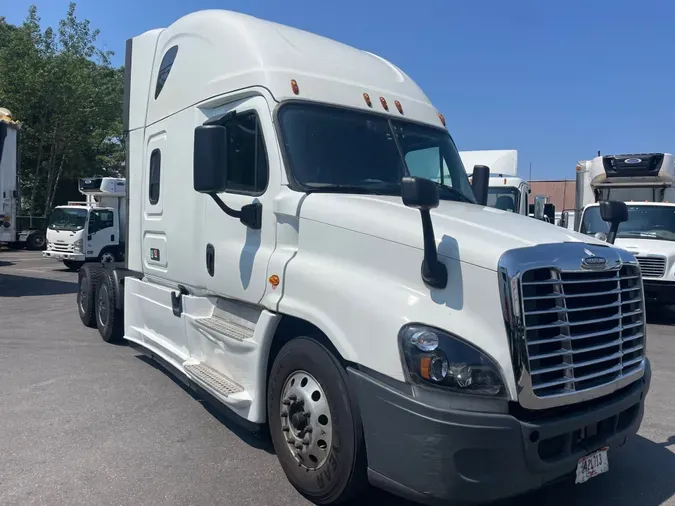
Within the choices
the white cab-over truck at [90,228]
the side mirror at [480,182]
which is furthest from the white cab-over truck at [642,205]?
the white cab-over truck at [90,228]

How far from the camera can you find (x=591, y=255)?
3432mm

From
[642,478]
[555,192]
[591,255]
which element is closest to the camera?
[591,255]

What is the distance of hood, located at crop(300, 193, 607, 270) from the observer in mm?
3264

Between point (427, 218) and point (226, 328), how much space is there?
219 centimetres

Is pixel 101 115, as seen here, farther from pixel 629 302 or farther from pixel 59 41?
pixel 629 302

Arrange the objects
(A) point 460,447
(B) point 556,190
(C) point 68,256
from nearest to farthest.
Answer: (A) point 460,447 < (C) point 68,256 < (B) point 556,190

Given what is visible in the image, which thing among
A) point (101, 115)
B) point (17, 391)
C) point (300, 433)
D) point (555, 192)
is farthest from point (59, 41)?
point (300, 433)

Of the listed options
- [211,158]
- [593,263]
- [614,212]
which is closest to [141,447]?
[211,158]

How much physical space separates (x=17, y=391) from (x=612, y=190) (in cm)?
1201

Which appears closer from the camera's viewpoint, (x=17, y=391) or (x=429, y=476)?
(x=429, y=476)

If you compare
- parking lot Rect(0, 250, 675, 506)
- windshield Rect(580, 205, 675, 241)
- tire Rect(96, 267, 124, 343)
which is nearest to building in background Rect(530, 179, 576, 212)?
windshield Rect(580, 205, 675, 241)

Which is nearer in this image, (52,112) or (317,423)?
(317,423)

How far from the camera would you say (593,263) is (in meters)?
3.39

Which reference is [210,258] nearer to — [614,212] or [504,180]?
[614,212]
